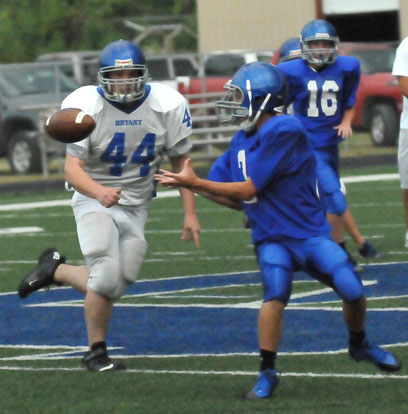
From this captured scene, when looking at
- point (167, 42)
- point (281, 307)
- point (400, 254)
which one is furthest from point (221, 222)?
point (167, 42)

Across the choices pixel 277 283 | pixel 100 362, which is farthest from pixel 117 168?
pixel 277 283

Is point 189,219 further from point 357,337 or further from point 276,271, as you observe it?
point 357,337

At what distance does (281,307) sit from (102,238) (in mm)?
1287

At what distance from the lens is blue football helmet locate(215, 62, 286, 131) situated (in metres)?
6.57

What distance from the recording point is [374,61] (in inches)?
989

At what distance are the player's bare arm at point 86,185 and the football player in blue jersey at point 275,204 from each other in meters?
0.50

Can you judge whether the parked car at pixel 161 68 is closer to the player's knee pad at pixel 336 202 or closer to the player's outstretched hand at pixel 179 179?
the player's knee pad at pixel 336 202

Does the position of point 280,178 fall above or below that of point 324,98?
above

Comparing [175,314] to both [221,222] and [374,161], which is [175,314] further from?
[374,161]

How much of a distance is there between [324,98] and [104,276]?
3724 millimetres

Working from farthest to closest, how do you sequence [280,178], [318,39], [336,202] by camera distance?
[318,39] → [336,202] → [280,178]

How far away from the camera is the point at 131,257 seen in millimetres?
7469

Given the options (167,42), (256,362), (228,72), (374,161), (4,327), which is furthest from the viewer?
(167,42)

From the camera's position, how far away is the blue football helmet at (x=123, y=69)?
288 inches
